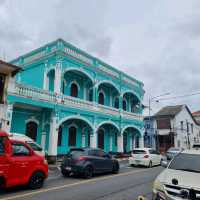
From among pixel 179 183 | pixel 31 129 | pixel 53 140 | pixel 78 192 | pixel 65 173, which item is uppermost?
pixel 31 129

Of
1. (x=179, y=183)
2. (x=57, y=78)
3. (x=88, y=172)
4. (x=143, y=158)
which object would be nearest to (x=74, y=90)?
(x=57, y=78)

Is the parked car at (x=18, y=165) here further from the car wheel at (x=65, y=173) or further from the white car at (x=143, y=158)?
the white car at (x=143, y=158)

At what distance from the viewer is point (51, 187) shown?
8.98 m

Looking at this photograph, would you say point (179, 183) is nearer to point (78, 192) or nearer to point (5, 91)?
point (78, 192)

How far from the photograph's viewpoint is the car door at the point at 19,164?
7.64 meters

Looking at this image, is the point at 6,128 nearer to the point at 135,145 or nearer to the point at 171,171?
the point at 171,171

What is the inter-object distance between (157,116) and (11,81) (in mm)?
32818

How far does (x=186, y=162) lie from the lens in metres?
6.35

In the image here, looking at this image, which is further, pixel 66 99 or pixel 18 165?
pixel 66 99

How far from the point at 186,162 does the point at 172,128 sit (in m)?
36.0

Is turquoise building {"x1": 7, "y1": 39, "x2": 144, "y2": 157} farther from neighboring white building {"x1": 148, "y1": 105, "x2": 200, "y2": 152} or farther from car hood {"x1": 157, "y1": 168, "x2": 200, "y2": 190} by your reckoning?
neighboring white building {"x1": 148, "y1": 105, "x2": 200, "y2": 152}

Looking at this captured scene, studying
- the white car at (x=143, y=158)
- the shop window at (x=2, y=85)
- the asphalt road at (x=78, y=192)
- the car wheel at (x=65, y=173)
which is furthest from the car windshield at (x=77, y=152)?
the white car at (x=143, y=158)

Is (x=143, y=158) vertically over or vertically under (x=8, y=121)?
under

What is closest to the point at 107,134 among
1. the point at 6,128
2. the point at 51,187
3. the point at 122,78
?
the point at 122,78
